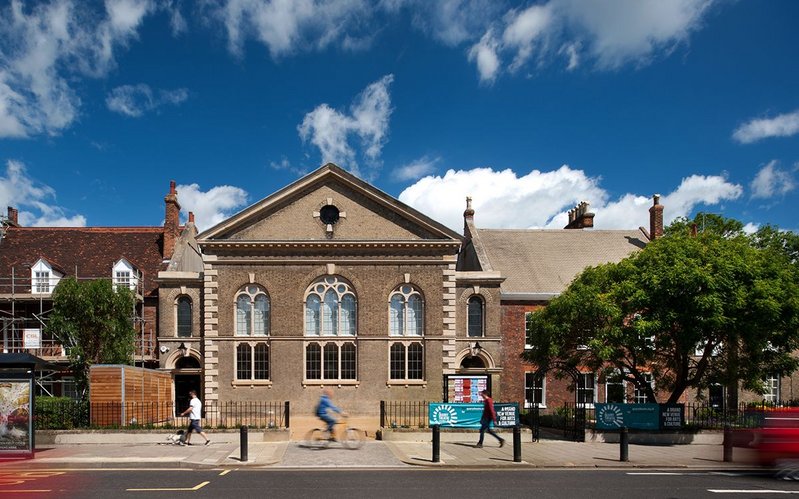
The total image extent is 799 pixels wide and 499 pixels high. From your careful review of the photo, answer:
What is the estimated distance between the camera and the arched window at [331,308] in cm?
2791

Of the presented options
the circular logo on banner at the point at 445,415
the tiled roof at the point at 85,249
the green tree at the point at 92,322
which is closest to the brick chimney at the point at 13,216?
the tiled roof at the point at 85,249

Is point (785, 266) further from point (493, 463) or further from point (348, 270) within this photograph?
point (348, 270)

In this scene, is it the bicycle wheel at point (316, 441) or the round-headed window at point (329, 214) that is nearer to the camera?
the bicycle wheel at point (316, 441)

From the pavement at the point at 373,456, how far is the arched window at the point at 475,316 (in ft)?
32.4

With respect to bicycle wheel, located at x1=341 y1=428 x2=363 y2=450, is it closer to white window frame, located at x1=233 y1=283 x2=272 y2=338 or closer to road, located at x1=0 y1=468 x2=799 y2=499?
road, located at x1=0 y1=468 x2=799 y2=499

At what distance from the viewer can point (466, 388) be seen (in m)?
22.2

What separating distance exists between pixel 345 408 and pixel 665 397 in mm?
16992

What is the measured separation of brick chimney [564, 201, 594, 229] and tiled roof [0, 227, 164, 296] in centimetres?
2777

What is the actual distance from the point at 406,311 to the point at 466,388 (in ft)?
22.0

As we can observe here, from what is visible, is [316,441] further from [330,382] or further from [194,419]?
[330,382]

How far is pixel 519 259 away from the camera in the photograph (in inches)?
1385

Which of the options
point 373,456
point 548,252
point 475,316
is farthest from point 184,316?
point 548,252

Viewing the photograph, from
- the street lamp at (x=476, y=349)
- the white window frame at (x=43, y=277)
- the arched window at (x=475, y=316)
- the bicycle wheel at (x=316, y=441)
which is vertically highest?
the white window frame at (x=43, y=277)

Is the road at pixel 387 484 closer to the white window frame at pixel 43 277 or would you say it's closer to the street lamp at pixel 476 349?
the street lamp at pixel 476 349
